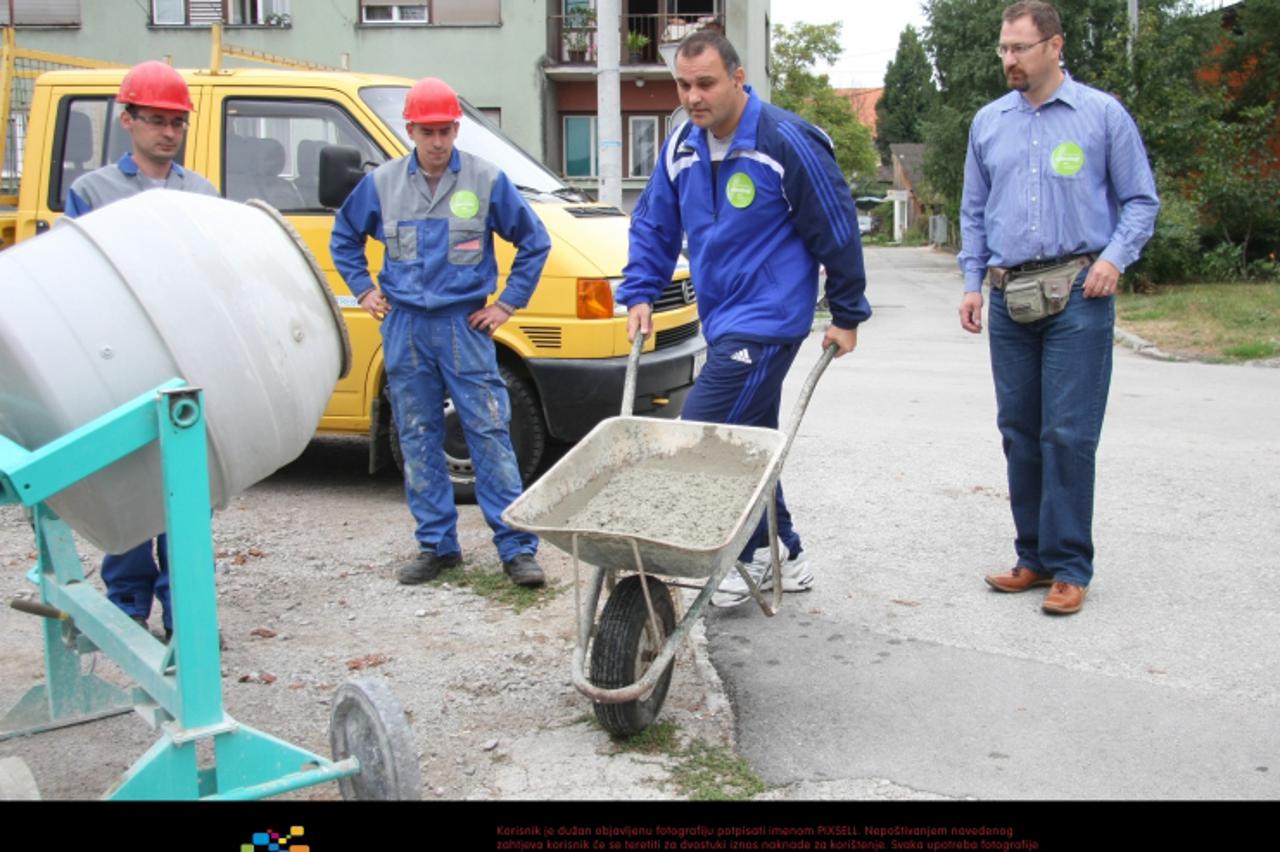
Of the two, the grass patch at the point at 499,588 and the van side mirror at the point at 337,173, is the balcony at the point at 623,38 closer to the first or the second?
the van side mirror at the point at 337,173

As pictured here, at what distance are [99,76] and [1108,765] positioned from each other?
609 centimetres

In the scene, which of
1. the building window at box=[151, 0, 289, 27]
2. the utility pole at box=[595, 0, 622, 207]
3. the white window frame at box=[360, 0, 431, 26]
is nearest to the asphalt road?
the utility pole at box=[595, 0, 622, 207]

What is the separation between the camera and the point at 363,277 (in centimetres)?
570

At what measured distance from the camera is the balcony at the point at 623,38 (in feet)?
102

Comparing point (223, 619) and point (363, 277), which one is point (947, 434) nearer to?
point (363, 277)

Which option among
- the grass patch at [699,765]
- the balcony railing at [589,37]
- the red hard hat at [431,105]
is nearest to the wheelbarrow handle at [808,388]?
the grass patch at [699,765]

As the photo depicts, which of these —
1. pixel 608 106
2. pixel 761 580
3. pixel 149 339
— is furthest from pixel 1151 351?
pixel 149 339

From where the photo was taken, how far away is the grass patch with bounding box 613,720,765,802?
11.9ft

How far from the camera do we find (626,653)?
12.6ft

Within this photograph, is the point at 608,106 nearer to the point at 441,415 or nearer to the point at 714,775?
the point at 441,415

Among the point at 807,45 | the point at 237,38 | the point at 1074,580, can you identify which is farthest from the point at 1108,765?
the point at 807,45

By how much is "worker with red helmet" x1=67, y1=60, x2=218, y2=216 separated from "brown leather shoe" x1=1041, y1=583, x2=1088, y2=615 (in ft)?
11.3

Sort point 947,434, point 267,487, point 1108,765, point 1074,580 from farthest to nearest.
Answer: point 947,434 → point 267,487 → point 1074,580 → point 1108,765

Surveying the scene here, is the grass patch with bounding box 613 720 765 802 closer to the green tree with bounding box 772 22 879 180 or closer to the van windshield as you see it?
the van windshield
